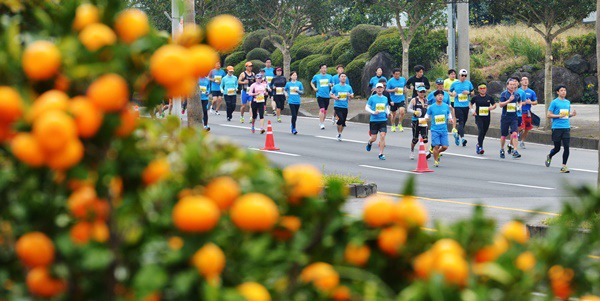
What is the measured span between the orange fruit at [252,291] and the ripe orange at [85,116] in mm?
441

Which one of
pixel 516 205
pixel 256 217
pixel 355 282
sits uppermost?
pixel 256 217

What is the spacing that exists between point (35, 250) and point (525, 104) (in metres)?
23.7

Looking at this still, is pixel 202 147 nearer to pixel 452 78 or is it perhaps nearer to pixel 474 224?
pixel 474 224

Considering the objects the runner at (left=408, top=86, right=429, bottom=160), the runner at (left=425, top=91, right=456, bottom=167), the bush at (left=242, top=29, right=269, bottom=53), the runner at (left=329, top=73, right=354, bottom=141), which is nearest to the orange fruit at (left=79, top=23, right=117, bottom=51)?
the runner at (left=425, top=91, right=456, bottom=167)

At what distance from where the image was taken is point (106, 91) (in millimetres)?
2090

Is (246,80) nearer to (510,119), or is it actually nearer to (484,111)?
(484,111)

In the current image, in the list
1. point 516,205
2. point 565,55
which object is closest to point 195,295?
point 516,205

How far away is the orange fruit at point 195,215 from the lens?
7.08 ft

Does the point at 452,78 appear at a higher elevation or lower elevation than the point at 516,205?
higher

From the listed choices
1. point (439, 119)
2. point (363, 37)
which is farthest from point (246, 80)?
point (363, 37)

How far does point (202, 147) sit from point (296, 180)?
223 millimetres

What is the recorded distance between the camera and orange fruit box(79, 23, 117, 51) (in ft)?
7.08

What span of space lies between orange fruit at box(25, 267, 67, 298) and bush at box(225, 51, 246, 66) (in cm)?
4752

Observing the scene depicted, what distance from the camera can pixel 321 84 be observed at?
3069 cm
